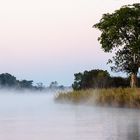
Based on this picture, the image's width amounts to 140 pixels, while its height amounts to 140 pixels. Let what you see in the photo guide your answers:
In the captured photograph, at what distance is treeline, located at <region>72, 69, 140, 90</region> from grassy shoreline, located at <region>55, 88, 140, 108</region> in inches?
430

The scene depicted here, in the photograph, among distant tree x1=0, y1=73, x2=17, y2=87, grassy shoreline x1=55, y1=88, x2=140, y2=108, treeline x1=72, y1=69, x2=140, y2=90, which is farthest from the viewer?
distant tree x1=0, y1=73, x2=17, y2=87

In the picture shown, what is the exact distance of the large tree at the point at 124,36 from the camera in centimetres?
6000

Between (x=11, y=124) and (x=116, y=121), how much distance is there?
473 centimetres

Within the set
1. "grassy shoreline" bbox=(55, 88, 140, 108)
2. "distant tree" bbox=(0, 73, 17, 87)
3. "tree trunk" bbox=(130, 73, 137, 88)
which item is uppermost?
"distant tree" bbox=(0, 73, 17, 87)

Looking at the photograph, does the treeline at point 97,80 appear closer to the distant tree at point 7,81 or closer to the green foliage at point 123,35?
the green foliage at point 123,35

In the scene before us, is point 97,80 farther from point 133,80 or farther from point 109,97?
point 109,97

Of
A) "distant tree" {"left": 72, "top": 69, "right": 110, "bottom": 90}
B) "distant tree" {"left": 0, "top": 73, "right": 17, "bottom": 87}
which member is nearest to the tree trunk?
"distant tree" {"left": 72, "top": 69, "right": 110, "bottom": 90}

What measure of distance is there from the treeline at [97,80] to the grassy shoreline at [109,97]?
1093 centimetres

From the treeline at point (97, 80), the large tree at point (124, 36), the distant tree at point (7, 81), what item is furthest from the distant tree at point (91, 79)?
the distant tree at point (7, 81)

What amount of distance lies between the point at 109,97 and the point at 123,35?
10499mm

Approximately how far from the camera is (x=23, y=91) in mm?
143750

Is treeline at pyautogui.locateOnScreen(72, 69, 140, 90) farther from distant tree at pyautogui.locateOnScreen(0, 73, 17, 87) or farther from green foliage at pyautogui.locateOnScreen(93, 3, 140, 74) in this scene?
distant tree at pyautogui.locateOnScreen(0, 73, 17, 87)

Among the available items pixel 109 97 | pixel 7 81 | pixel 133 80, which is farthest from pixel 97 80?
pixel 7 81

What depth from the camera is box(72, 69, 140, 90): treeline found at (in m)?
74.5
